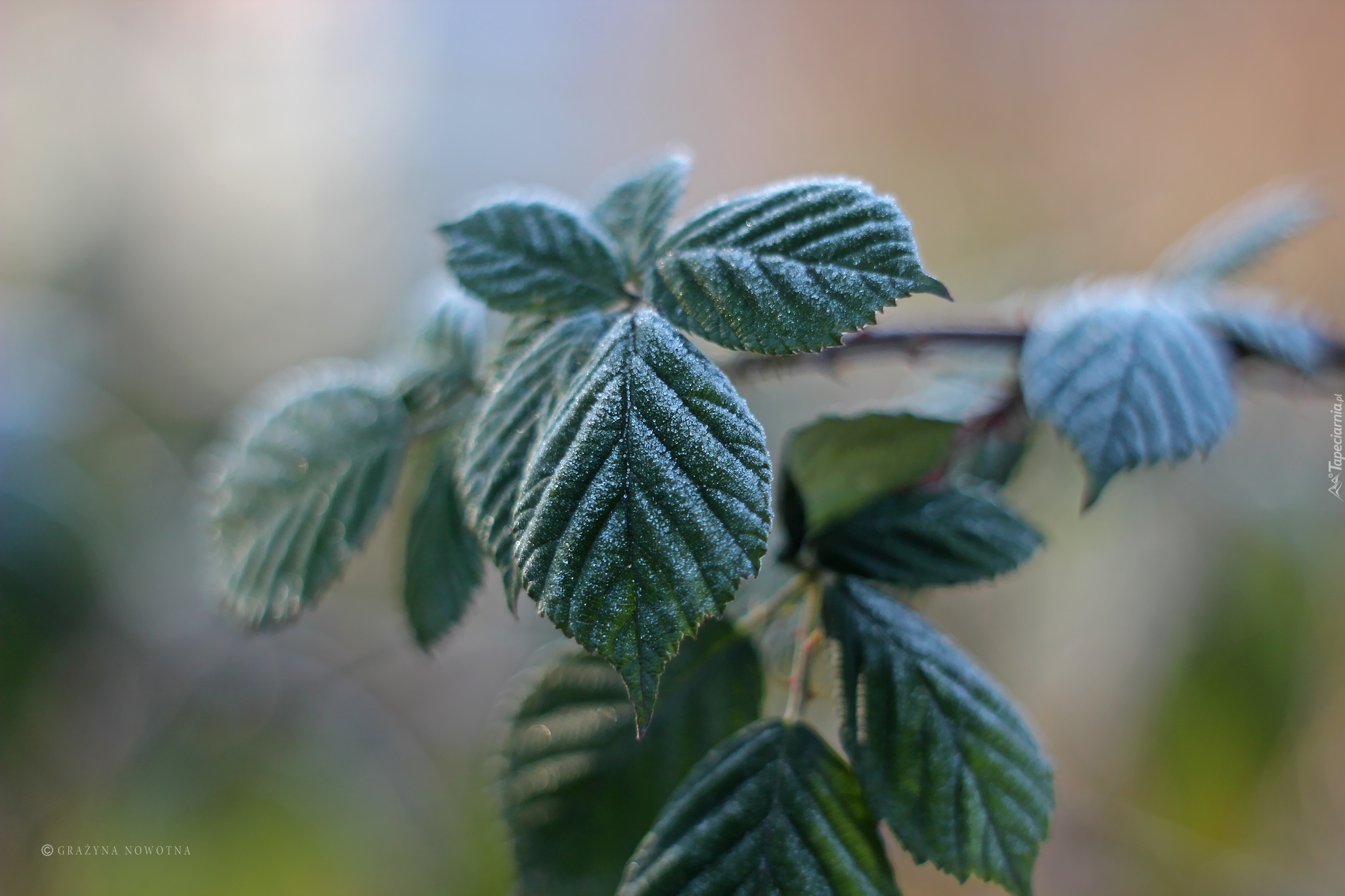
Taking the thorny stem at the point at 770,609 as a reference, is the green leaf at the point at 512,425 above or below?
above

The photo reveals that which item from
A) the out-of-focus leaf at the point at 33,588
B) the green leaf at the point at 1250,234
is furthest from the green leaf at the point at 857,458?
the out-of-focus leaf at the point at 33,588

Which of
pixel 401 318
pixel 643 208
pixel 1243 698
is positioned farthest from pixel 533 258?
pixel 1243 698

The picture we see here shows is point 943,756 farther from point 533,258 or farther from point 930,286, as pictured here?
point 533,258

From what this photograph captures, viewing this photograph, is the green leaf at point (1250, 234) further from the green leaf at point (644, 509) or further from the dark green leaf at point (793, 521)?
the green leaf at point (644, 509)

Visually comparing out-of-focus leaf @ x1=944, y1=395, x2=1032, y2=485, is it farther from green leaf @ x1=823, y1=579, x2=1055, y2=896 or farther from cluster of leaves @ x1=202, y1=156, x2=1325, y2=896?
green leaf @ x1=823, y1=579, x2=1055, y2=896

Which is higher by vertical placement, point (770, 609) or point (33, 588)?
point (33, 588)

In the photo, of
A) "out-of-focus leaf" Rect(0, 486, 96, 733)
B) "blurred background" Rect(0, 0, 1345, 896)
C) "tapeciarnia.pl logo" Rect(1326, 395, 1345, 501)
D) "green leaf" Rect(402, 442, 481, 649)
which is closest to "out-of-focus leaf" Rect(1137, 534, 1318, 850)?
"blurred background" Rect(0, 0, 1345, 896)

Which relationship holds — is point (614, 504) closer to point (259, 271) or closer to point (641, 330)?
point (641, 330)
